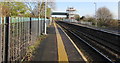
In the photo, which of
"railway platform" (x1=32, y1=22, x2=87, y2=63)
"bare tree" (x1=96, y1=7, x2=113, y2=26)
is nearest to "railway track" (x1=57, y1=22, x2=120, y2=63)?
"railway platform" (x1=32, y1=22, x2=87, y2=63)

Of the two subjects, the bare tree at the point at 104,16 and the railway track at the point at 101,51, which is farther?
the bare tree at the point at 104,16

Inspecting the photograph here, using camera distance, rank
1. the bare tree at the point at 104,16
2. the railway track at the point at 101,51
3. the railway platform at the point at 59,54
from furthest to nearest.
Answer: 1. the bare tree at the point at 104,16
2. the railway track at the point at 101,51
3. the railway platform at the point at 59,54

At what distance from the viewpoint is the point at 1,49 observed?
4.20 meters

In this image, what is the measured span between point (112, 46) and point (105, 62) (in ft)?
17.5

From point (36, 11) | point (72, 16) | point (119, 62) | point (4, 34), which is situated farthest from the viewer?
point (72, 16)

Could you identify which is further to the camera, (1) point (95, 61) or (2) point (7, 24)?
(1) point (95, 61)

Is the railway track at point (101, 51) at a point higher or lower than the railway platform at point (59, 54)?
lower

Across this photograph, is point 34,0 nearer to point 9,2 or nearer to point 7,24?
point 9,2

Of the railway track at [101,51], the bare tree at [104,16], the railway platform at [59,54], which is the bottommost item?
the railway track at [101,51]

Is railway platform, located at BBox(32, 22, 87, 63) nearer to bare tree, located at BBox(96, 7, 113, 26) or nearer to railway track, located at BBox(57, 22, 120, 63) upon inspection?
railway track, located at BBox(57, 22, 120, 63)

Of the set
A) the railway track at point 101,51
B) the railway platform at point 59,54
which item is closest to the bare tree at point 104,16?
the railway track at point 101,51

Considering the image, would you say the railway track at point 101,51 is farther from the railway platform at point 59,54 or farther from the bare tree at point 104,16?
the bare tree at point 104,16

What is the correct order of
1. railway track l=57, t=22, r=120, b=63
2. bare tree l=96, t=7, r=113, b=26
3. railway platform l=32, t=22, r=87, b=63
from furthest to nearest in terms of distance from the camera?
bare tree l=96, t=7, r=113, b=26 < railway track l=57, t=22, r=120, b=63 < railway platform l=32, t=22, r=87, b=63

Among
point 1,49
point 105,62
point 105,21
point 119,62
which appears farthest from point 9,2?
point 105,21
